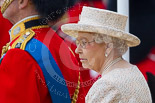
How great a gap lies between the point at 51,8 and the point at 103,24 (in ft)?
1.73

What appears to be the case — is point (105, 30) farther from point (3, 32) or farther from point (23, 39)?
point (3, 32)

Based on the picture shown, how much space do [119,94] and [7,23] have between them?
1.86 m

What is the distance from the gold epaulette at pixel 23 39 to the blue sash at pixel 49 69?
0.07ft

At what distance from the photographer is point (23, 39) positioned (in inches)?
93.0

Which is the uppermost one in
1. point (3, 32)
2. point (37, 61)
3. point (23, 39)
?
point (23, 39)

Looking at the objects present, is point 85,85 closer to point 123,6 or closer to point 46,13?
point 46,13

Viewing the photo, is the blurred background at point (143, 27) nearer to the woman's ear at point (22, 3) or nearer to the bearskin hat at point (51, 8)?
the bearskin hat at point (51, 8)

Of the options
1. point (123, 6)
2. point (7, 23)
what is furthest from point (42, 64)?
point (7, 23)

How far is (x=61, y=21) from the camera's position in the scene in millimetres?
2652

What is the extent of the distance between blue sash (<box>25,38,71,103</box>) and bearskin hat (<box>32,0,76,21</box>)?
0.21 metres

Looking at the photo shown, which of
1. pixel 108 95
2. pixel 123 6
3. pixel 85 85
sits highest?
pixel 123 6

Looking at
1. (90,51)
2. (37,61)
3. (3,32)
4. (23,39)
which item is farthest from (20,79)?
(3,32)

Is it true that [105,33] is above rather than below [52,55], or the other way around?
above

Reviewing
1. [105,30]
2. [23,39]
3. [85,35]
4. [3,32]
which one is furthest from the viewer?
[3,32]
